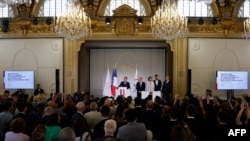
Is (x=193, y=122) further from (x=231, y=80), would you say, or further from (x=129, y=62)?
(x=129, y=62)

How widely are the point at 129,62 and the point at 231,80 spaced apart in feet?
17.4

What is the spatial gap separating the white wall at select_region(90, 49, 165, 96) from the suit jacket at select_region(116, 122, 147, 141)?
1450cm

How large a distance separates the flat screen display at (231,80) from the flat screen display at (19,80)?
868 cm

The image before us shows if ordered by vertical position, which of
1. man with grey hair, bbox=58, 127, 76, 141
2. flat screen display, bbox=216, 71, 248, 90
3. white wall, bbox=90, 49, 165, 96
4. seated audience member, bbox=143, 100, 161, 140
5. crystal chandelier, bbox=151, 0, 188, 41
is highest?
crystal chandelier, bbox=151, 0, 188, 41

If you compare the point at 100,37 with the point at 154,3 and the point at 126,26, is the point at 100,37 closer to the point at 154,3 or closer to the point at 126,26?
the point at 126,26

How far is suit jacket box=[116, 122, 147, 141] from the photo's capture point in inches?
240

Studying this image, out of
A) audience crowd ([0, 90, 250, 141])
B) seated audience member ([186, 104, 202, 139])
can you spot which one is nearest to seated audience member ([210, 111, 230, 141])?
audience crowd ([0, 90, 250, 141])

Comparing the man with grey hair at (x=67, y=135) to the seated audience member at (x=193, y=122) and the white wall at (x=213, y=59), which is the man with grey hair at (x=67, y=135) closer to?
the seated audience member at (x=193, y=122)

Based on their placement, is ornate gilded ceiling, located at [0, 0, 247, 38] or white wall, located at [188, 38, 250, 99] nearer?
ornate gilded ceiling, located at [0, 0, 247, 38]

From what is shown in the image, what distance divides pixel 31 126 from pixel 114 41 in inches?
483

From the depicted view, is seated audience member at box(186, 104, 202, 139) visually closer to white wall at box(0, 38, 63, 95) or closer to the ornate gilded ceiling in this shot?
the ornate gilded ceiling

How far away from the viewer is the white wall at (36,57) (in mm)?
19016

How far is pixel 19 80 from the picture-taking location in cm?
1856

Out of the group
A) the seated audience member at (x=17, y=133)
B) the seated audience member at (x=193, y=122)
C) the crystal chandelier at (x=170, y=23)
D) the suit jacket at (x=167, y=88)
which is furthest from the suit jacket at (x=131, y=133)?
the suit jacket at (x=167, y=88)
